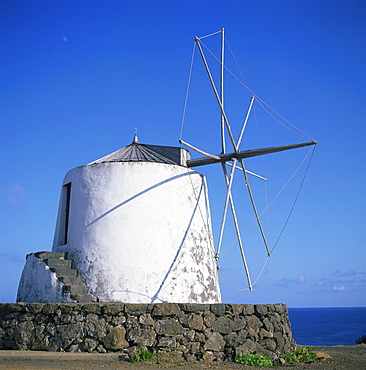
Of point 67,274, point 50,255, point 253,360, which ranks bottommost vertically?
point 253,360

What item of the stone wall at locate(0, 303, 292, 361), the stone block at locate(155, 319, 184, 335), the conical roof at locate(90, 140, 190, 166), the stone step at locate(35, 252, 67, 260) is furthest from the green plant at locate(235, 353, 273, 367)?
the conical roof at locate(90, 140, 190, 166)

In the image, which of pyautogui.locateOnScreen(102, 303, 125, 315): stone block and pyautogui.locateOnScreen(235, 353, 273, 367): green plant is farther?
pyautogui.locateOnScreen(235, 353, 273, 367): green plant

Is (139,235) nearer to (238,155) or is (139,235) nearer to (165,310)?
(165,310)

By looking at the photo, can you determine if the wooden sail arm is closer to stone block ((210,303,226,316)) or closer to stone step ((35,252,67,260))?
stone step ((35,252,67,260))

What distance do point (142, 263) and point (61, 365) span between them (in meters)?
2.88

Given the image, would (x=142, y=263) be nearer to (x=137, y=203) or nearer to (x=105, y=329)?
(x=137, y=203)

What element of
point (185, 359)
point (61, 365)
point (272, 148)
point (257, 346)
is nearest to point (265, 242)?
point (272, 148)

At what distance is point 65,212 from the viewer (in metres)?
11.3

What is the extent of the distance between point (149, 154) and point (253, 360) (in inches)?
212

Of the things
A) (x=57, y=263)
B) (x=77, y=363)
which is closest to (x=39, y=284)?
(x=57, y=263)

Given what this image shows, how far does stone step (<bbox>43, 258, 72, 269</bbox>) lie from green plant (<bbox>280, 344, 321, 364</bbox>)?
470 cm

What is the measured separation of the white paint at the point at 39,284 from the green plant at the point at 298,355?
438 centimetres

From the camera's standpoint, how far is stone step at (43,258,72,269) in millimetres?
9823

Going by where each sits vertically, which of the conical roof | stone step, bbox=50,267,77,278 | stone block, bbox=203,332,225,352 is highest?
Answer: the conical roof
